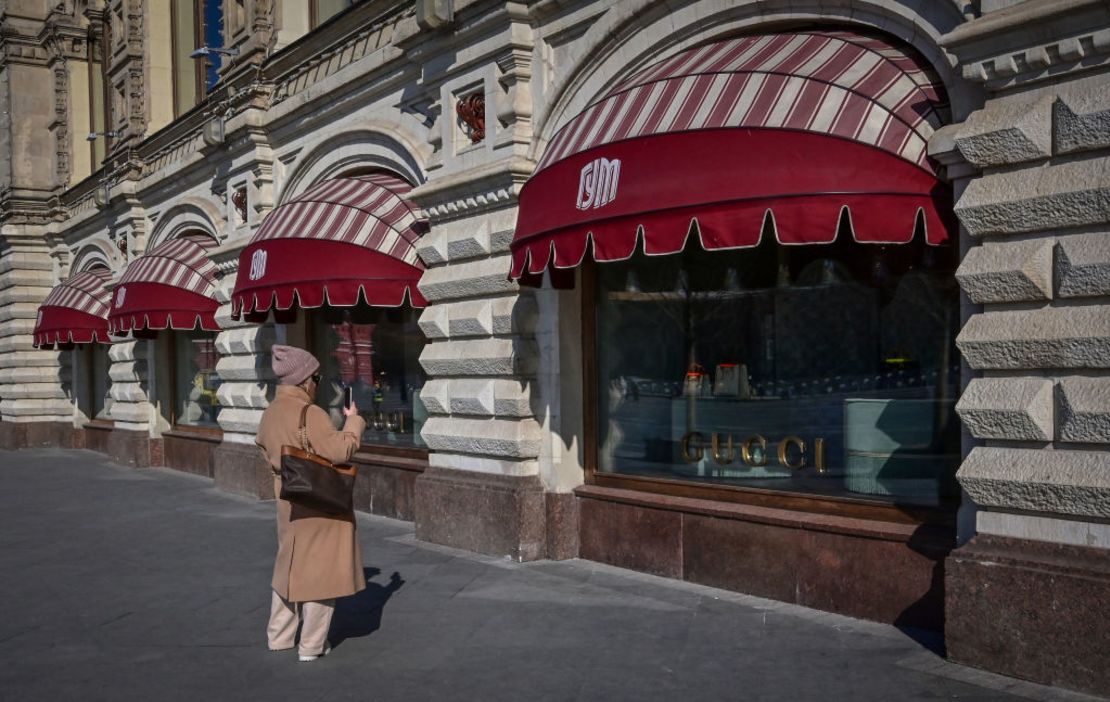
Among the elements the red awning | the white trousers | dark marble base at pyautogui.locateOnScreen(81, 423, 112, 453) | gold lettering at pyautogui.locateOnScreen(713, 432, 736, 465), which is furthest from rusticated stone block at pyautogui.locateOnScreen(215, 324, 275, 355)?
dark marble base at pyautogui.locateOnScreen(81, 423, 112, 453)

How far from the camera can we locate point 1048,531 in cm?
564

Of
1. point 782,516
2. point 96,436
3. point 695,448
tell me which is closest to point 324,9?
point 695,448

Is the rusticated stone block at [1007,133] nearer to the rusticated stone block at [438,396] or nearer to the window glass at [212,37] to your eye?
the rusticated stone block at [438,396]

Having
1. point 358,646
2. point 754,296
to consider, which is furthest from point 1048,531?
point 358,646

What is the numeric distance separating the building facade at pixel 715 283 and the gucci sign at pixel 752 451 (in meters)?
0.03

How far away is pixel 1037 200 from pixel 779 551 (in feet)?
9.97

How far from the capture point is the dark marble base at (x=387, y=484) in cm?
1178

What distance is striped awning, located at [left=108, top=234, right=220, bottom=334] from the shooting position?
16219mm

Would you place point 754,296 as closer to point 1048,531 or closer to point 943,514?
point 943,514

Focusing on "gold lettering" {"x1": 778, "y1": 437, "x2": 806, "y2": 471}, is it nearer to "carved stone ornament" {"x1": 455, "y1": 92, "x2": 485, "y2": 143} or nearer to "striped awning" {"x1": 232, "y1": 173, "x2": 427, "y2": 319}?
"carved stone ornament" {"x1": 455, "y1": 92, "x2": 485, "y2": 143}

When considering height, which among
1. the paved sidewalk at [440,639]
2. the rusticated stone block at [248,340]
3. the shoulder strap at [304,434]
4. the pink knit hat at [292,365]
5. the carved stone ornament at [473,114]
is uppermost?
the carved stone ornament at [473,114]

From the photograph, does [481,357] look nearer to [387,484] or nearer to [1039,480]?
[387,484]

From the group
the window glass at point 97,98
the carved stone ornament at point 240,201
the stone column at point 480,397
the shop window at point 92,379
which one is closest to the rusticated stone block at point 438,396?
the stone column at point 480,397

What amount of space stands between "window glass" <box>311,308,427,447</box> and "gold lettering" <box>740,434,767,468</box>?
15.4ft
